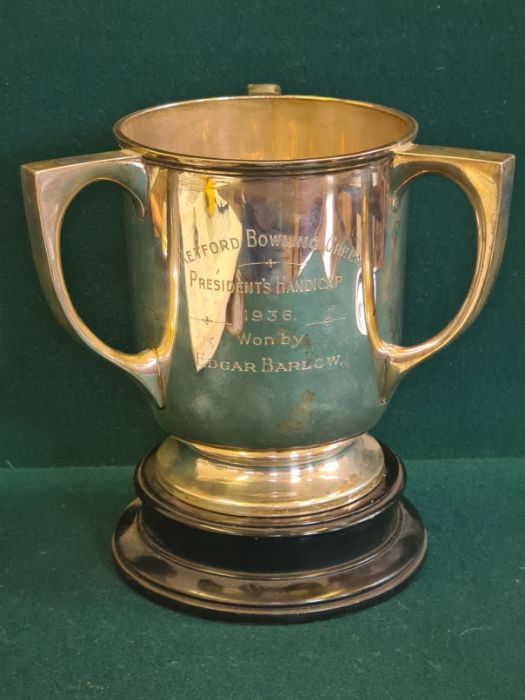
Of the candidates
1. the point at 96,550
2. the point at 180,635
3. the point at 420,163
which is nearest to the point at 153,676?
the point at 180,635

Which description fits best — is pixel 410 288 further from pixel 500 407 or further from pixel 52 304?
pixel 52 304

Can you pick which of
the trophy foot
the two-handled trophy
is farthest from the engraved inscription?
the trophy foot

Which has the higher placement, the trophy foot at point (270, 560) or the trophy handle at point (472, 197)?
the trophy handle at point (472, 197)

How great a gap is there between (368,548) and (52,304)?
1.11 ft

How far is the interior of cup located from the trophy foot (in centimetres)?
31

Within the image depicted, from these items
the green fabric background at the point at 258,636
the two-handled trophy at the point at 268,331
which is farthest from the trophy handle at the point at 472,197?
the green fabric background at the point at 258,636

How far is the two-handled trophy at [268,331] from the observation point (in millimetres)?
846

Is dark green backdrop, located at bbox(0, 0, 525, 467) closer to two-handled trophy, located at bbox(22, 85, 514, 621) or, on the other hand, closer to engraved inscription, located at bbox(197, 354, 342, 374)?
two-handled trophy, located at bbox(22, 85, 514, 621)

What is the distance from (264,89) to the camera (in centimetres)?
101

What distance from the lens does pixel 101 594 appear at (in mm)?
961

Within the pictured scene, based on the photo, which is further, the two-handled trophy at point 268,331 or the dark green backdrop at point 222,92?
the dark green backdrop at point 222,92

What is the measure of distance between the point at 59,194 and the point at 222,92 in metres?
0.26

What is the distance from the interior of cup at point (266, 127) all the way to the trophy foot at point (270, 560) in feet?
1.02

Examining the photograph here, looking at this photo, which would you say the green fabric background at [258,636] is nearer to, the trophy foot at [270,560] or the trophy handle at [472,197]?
the trophy foot at [270,560]
